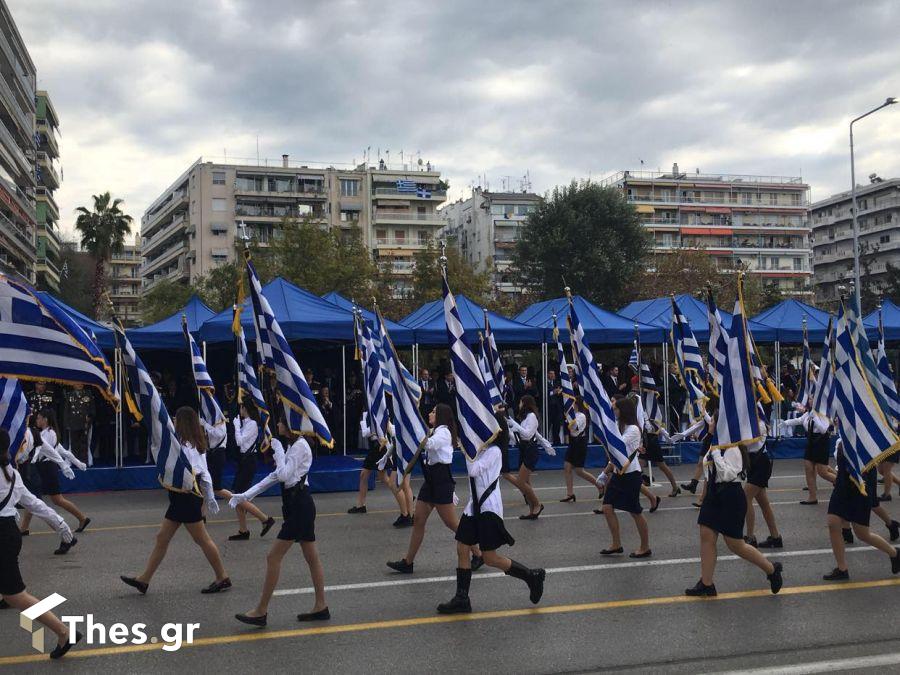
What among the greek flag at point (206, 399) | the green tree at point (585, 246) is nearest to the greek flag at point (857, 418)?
the greek flag at point (206, 399)

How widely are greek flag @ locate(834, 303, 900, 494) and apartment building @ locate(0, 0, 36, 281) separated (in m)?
46.8

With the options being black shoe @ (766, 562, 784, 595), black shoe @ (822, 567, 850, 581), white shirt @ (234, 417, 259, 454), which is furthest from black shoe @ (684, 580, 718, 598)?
white shirt @ (234, 417, 259, 454)

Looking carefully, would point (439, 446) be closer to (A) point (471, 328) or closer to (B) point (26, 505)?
(B) point (26, 505)

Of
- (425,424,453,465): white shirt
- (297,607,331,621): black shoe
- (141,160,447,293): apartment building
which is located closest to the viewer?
(297,607,331,621): black shoe

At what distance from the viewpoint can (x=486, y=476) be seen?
7.90 meters

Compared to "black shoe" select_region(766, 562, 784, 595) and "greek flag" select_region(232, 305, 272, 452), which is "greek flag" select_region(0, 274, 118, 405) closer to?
"greek flag" select_region(232, 305, 272, 452)

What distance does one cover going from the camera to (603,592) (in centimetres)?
847

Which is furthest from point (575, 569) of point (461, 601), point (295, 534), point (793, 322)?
point (793, 322)

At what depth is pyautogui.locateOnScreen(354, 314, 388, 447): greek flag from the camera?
1378 centimetres

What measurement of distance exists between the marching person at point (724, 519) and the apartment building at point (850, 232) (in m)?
101

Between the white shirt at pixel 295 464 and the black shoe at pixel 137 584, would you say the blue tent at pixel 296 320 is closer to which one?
the black shoe at pixel 137 584

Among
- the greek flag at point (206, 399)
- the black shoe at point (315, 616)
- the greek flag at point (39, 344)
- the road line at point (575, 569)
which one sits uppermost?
the greek flag at point (39, 344)

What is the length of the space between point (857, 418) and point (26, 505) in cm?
858

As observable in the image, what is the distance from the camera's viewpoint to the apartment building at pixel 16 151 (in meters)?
49.4
